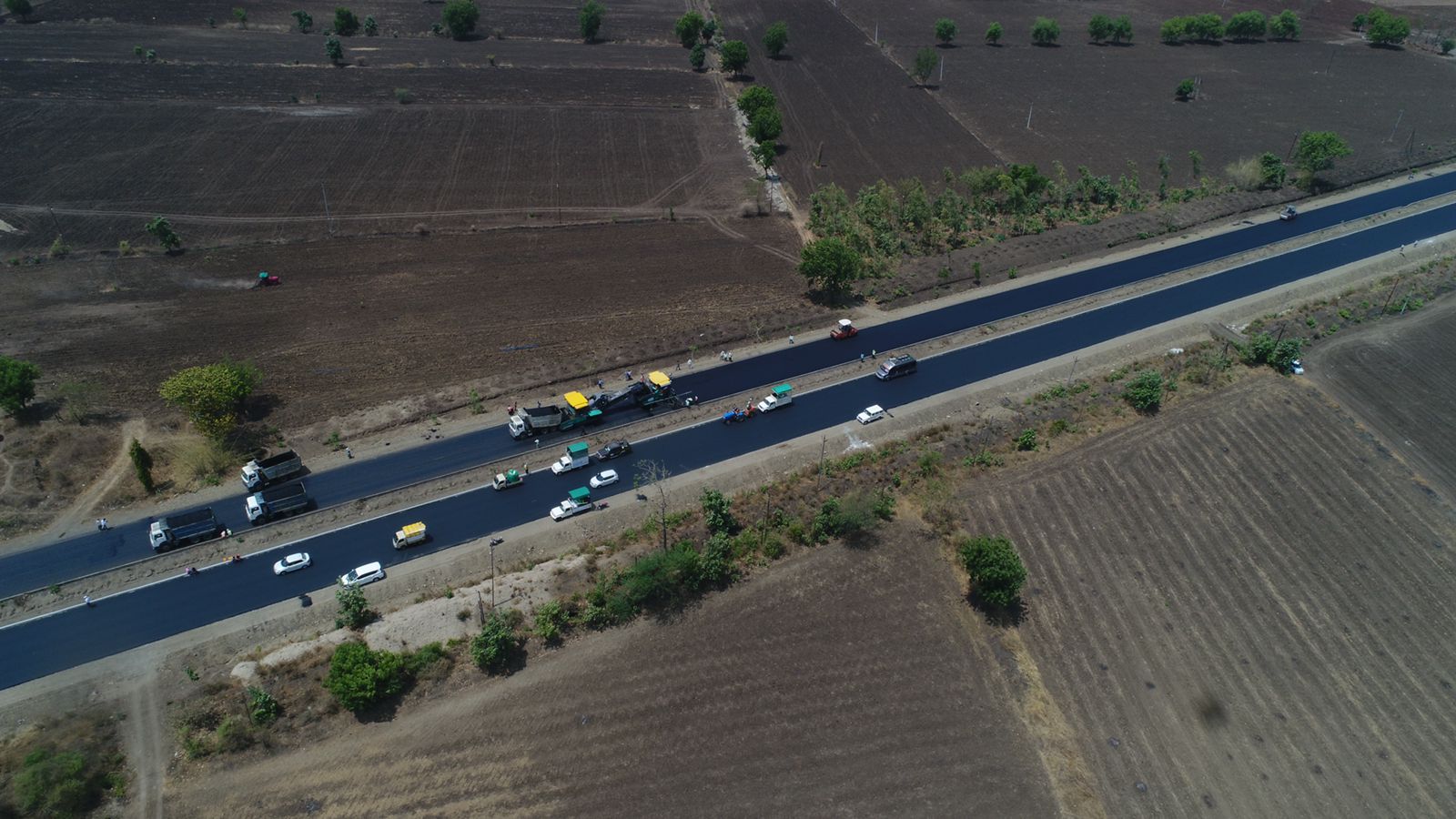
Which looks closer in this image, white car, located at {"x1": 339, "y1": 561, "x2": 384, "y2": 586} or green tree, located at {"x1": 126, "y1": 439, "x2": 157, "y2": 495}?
white car, located at {"x1": 339, "y1": 561, "x2": 384, "y2": 586}

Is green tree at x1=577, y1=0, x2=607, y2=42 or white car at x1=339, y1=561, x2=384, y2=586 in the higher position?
green tree at x1=577, y1=0, x2=607, y2=42

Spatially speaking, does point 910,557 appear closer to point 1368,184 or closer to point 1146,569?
point 1146,569

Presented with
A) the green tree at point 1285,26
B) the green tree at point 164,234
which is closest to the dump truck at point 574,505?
the green tree at point 164,234

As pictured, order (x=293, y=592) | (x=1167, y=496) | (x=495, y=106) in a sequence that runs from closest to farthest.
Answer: (x=293, y=592), (x=1167, y=496), (x=495, y=106)

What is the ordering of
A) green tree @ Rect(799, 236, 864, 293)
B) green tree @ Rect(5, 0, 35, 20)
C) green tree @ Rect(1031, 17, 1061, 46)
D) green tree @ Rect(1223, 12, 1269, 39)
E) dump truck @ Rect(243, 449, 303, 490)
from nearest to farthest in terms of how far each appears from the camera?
dump truck @ Rect(243, 449, 303, 490)
green tree @ Rect(799, 236, 864, 293)
green tree @ Rect(5, 0, 35, 20)
green tree @ Rect(1031, 17, 1061, 46)
green tree @ Rect(1223, 12, 1269, 39)

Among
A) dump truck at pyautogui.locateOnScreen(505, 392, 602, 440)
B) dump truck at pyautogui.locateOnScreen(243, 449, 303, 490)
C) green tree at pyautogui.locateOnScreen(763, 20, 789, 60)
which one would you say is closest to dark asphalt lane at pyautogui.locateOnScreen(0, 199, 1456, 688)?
dump truck at pyautogui.locateOnScreen(505, 392, 602, 440)

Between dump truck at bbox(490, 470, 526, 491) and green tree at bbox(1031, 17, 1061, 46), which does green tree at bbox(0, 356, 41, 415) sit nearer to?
dump truck at bbox(490, 470, 526, 491)

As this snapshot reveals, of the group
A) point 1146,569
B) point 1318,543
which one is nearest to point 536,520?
point 1146,569
